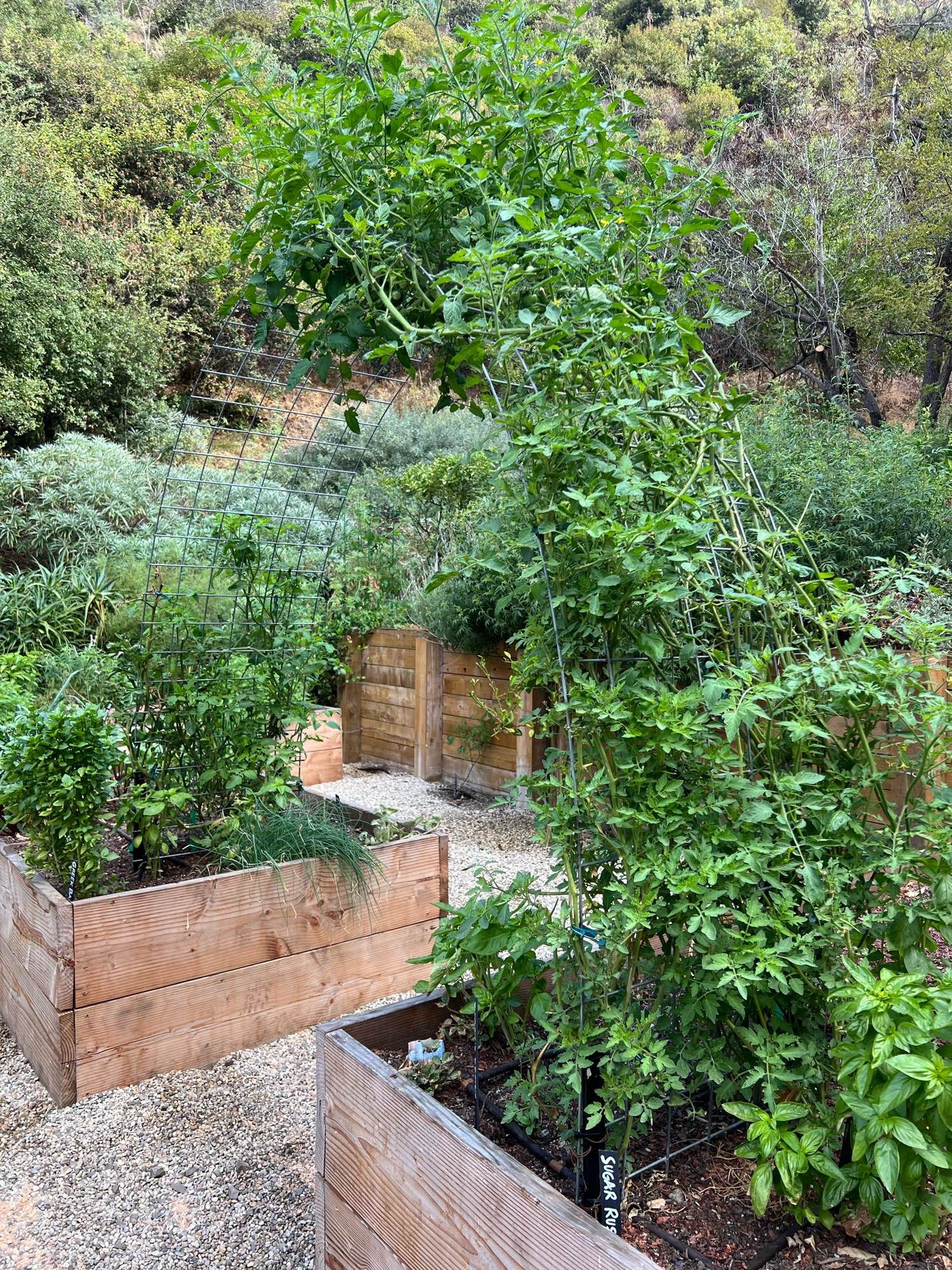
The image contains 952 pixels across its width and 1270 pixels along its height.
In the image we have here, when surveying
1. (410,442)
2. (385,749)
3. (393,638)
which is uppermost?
(410,442)

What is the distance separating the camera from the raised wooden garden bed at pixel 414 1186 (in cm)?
111

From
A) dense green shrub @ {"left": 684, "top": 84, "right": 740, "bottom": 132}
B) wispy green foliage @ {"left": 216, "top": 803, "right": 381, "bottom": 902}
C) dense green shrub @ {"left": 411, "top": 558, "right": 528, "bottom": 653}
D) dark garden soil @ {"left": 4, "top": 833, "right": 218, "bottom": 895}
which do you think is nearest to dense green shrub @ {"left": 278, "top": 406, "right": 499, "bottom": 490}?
dense green shrub @ {"left": 411, "top": 558, "right": 528, "bottom": 653}

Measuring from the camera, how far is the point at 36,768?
2311 mm

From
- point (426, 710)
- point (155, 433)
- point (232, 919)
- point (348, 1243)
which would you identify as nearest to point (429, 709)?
point (426, 710)

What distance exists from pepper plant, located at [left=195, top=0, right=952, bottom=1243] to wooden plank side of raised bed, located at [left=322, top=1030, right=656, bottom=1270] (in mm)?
139

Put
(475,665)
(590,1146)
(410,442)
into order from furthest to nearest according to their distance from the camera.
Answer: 1. (410,442)
2. (475,665)
3. (590,1146)

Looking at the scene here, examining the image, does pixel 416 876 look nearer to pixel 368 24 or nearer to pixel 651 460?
pixel 651 460

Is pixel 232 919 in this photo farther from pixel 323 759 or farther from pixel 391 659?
pixel 391 659

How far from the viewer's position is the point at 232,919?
8.05 ft

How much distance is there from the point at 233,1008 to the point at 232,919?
262mm

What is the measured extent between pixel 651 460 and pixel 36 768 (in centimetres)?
185

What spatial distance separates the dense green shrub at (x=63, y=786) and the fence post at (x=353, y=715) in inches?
147

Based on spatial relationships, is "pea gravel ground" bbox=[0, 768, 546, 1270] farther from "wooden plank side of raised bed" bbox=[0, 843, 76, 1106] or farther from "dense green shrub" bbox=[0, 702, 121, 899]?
"dense green shrub" bbox=[0, 702, 121, 899]

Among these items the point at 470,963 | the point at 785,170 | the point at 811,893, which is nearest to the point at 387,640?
the point at 470,963
